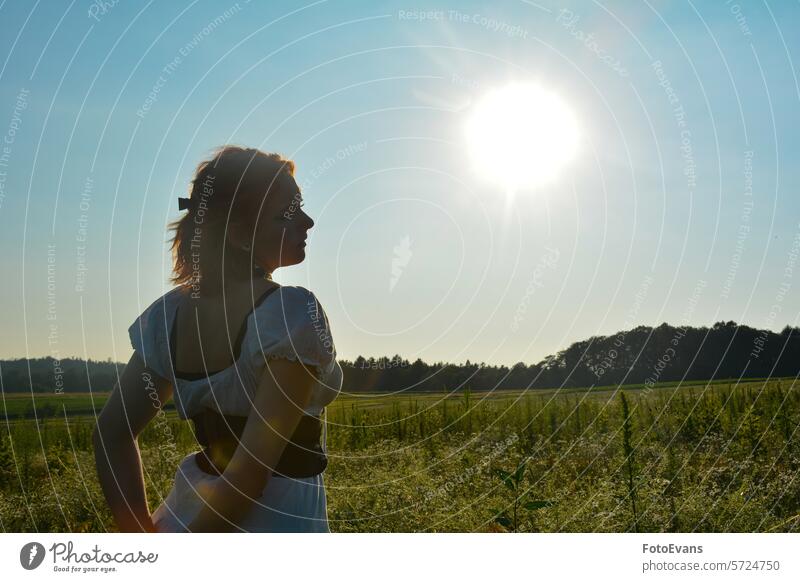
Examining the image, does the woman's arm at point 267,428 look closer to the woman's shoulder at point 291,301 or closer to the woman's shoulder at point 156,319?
the woman's shoulder at point 291,301

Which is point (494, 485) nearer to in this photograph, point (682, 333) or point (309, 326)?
point (682, 333)

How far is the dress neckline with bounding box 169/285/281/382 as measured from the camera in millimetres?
2354

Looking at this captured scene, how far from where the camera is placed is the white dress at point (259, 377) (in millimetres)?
2273

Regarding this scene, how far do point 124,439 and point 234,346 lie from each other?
622mm

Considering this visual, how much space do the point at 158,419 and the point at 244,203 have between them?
11.5 ft

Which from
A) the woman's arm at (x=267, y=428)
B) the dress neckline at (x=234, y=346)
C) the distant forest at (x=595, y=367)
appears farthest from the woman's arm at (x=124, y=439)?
the distant forest at (x=595, y=367)

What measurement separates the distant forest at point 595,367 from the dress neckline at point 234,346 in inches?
69.0

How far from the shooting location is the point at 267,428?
223 cm
